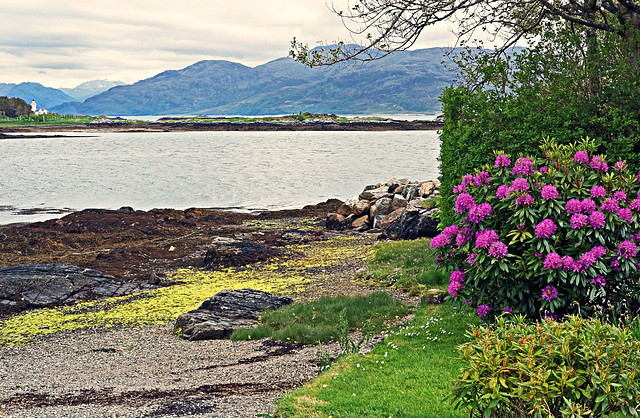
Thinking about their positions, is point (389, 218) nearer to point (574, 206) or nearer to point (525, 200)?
point (525, 200)

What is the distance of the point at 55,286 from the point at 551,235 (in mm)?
15668

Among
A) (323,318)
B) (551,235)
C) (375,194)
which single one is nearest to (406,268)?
(323,318)

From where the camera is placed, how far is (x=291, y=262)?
73.5ft

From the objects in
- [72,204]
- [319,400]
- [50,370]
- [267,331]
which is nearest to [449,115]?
[267,331]

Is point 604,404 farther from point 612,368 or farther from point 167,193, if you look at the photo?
point 167,193

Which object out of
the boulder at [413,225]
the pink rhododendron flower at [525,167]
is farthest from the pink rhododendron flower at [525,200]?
the boulder at [413,225]

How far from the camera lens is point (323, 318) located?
13.3 metres

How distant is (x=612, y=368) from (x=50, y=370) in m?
10.4

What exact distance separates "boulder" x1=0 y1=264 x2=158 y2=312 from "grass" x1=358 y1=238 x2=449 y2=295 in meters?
7.45

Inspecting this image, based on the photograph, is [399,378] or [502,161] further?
[502,161]

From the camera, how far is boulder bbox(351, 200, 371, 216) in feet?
104

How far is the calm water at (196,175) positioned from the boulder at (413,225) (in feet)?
64.9

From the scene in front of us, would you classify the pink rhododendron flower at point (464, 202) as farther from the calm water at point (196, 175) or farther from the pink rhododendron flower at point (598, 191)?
the calm water at point (196, 175)

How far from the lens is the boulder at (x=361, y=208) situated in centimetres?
3175
